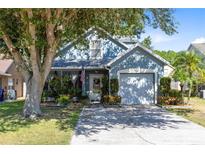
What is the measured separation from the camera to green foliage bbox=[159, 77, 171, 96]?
27016 mm

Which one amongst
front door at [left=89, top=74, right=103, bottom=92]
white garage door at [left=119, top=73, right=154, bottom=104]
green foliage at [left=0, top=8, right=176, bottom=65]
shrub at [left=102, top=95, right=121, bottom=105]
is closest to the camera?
green foliage at [left=0, top=8, right=176, bottom=65]

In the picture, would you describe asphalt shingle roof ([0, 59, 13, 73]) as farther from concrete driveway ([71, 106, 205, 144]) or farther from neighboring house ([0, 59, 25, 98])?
concrete driveway ([71, 106, 205, 144])

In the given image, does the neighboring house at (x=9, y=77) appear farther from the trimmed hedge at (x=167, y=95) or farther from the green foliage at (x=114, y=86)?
the trimmed hedge at (x=167, y=95)

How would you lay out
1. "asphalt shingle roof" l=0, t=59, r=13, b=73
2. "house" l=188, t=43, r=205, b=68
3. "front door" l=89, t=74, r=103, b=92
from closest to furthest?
"front door" l=89, t=74, r=103, b=92 → "asphalt shingle roof" l=0, t=59, r=13, b=73 → "house" l=188, t=43, r=205, b=68

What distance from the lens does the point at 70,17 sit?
714 inches

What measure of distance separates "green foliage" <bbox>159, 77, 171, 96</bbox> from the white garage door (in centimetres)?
68

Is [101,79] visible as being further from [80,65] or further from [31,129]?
[31,129]

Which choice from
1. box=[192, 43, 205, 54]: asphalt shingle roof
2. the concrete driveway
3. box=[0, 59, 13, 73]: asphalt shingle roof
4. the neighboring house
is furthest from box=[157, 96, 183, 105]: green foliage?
box=[192, 43, 205, 54]: asphalt shingle roof

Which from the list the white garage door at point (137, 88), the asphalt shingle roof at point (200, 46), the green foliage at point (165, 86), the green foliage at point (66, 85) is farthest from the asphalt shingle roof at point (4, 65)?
the asphalt shingle roof at point (200, 46)

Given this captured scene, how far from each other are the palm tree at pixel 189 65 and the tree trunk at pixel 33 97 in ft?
37.9

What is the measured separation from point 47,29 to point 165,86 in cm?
1164

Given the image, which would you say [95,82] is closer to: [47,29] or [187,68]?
[187,68]
